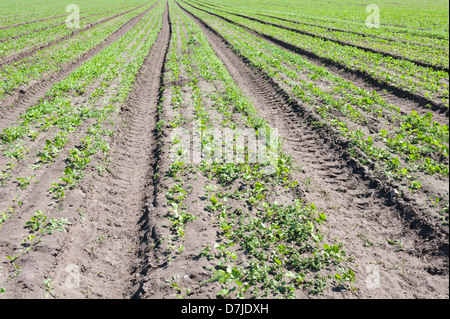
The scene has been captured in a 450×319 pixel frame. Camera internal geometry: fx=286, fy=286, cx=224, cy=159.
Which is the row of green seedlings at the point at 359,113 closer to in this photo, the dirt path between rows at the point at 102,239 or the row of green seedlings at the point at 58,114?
the dirt path between rows at the point at 102,239

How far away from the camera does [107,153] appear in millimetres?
7816

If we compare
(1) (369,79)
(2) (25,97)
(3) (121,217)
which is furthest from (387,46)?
(2) (25,97)

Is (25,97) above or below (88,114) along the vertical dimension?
above

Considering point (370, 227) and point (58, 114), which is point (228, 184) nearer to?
point (370, 227)

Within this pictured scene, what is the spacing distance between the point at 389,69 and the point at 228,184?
1066 cm

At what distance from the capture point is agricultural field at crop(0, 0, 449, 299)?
4.43 m

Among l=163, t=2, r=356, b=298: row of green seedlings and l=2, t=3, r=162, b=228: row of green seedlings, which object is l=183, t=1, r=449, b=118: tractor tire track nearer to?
l=163, t=2, r=356, b=298: row of green seedlings

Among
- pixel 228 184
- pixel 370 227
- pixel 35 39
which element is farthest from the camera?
pixel 35 39

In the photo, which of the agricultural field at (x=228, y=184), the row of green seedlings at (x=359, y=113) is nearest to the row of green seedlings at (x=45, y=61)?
the agricultural field at (x=228, y=184)

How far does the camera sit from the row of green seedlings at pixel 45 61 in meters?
12.2

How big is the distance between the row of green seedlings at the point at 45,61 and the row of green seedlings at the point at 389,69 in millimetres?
13989

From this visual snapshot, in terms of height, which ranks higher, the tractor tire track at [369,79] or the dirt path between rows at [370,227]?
the tractor tire track at [369,79]

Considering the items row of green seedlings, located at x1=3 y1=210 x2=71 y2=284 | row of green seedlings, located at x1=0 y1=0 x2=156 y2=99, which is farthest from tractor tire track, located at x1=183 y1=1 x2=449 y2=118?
row of green seedlings, located at x1=0 y1=0 x2=156 y2=99

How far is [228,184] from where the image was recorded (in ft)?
21.5
